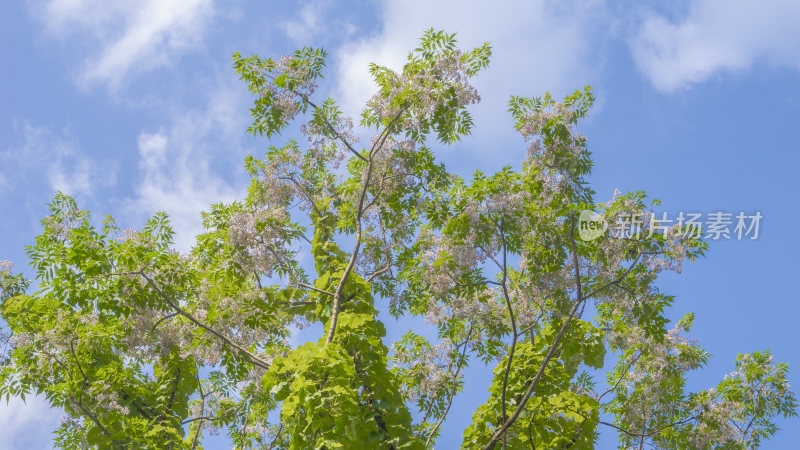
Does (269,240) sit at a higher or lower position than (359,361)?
higher

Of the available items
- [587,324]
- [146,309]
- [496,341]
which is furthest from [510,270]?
[146,309]

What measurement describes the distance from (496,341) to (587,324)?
2.10 m

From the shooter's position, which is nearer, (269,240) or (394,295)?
(269,240)

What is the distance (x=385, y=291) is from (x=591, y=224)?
15.5 ft

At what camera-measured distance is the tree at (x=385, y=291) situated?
11086 millimetres

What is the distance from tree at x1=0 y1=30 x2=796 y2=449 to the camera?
11.1 meters

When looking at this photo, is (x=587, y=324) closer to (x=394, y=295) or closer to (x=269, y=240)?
(x=394, y=295)

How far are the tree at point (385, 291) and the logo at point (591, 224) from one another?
0.18 meters

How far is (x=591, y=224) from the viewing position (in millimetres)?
11688

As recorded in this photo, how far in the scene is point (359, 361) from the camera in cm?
996

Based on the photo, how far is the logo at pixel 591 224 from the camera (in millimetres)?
11562

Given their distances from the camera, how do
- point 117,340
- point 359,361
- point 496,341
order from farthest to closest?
point 496,341 < point 117,340 < point 359,361

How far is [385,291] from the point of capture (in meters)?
14.1

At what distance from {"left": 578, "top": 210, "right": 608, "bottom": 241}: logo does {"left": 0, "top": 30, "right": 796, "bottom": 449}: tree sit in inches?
7.1
